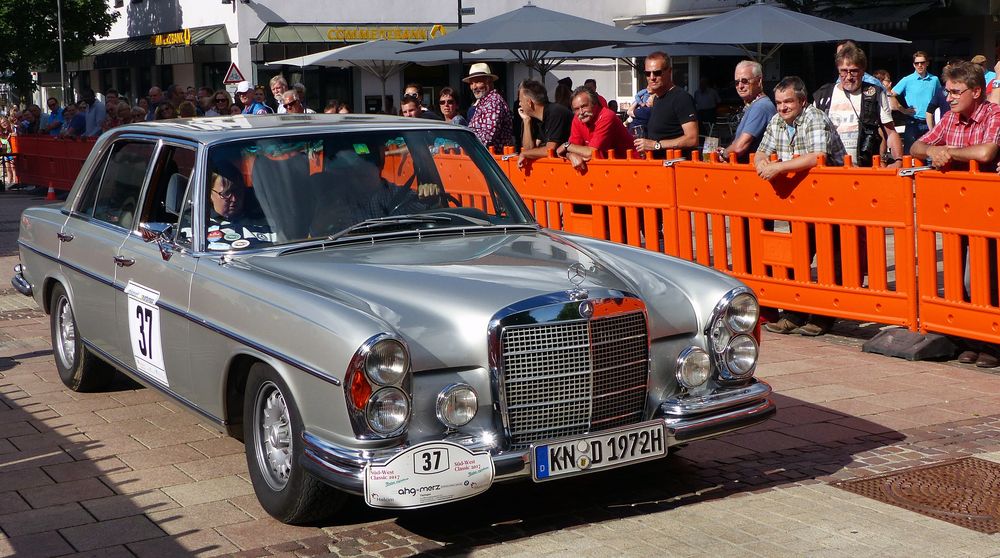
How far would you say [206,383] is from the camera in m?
5.72

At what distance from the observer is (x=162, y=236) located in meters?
6.20

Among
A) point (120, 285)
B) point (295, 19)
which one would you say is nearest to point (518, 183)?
point (120, 285)

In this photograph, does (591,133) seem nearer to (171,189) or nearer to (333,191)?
(171,189)

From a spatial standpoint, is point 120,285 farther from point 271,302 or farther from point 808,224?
point 808,224

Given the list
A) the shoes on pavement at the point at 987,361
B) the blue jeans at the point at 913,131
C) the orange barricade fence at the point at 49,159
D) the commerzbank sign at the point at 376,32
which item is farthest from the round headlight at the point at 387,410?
the commerzbank sign at the point at 376,32

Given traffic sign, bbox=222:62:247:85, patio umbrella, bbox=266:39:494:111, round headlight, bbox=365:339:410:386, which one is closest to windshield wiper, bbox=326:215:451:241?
round headlight, bbox=365:339:410:386

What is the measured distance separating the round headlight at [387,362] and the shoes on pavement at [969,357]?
15.9 ft

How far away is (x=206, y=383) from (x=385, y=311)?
1.27 m

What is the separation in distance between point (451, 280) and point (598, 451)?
892 mm

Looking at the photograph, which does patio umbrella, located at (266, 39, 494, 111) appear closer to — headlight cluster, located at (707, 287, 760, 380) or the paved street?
the paved street

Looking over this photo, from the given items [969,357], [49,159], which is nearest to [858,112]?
[969,357]

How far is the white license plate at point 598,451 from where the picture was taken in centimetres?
482

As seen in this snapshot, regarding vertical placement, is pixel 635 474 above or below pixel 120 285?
below

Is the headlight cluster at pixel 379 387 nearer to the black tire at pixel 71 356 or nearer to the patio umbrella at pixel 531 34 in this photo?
the black tire at pixel 71 356
